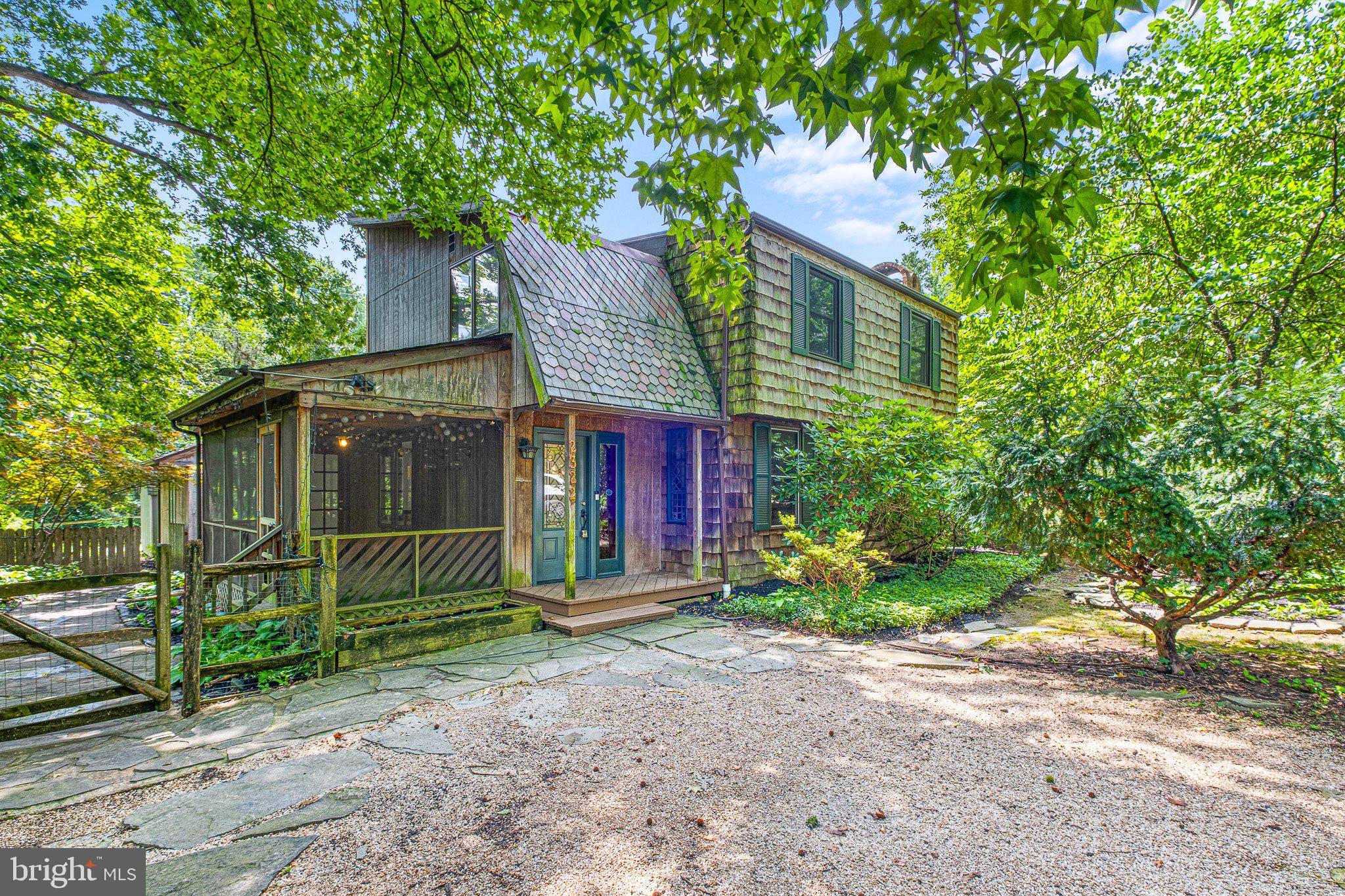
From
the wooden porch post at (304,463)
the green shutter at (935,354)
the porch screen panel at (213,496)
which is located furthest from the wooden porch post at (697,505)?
the green shutter at (935,354)

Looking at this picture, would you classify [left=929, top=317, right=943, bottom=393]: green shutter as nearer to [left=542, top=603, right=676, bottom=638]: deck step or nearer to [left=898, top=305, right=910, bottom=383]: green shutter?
[left=898, top=305, right=910, bottom=383]: green shutter

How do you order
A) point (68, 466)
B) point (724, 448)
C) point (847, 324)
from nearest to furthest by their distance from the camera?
point (724, 448) < point (847, 324) < point (68, 466)

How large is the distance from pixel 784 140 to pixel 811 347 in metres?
6.43

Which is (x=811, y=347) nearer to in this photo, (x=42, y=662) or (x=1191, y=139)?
(x=1191, y=139)

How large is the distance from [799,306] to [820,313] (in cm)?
71

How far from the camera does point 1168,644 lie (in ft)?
16.0

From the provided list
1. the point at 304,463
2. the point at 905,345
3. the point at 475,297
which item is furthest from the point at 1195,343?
the point at 304,463

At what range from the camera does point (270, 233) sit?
9.41 metres

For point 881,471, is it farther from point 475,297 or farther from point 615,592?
point 475,297

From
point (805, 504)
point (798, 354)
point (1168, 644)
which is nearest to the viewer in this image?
point (1168, 644)

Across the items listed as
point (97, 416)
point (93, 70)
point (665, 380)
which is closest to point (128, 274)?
point (93, 70)

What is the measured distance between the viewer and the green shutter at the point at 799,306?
907 centimetres

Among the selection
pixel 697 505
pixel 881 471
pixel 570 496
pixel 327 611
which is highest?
pixel 881 471

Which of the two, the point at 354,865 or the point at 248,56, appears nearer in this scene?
the point at 354,865
